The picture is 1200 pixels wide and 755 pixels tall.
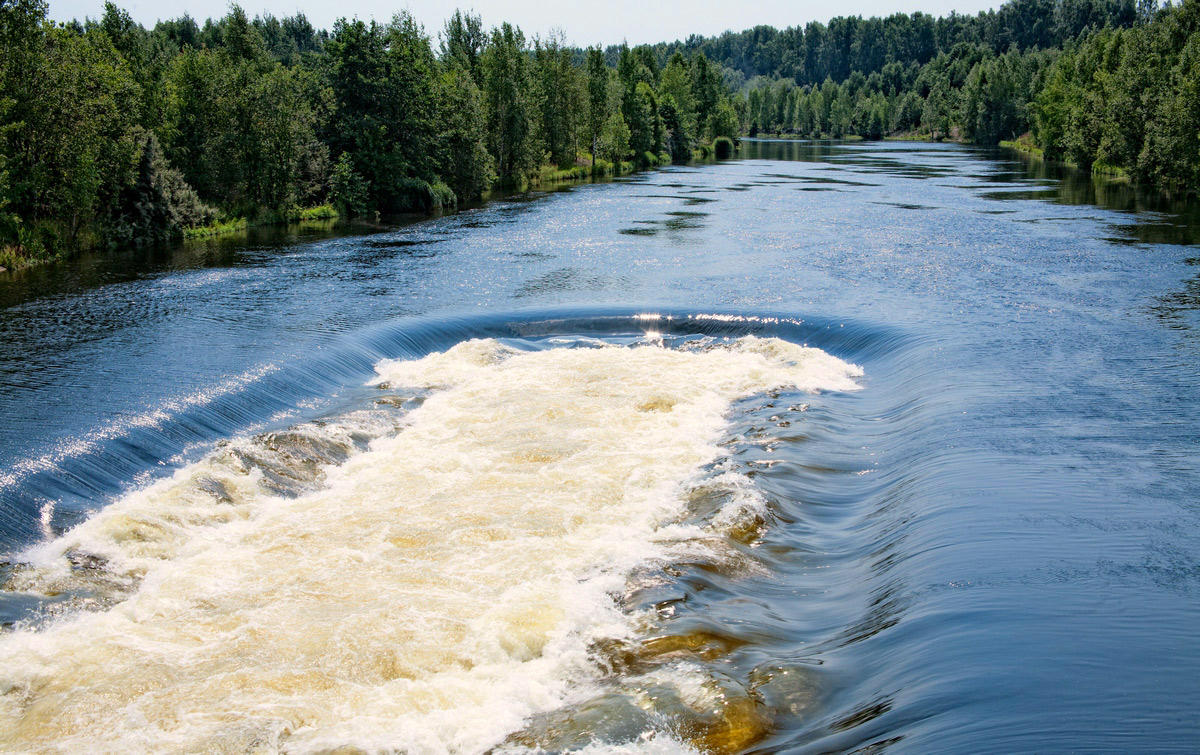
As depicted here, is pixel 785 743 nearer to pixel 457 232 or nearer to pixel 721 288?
pixel 721 288

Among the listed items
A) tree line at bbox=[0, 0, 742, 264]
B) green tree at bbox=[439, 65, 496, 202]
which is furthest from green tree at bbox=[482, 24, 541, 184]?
green tree at bbox=[439, 65, 496, 202]

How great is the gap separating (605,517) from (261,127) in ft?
133

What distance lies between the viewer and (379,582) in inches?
441

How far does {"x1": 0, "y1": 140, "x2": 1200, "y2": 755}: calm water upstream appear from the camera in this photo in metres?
8.34

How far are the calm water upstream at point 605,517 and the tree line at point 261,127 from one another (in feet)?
28.1

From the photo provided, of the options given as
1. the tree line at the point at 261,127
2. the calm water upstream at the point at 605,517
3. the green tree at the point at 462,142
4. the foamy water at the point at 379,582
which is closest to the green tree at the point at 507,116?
the tree line at the point at 261,127

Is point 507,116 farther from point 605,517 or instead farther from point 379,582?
point 379,582

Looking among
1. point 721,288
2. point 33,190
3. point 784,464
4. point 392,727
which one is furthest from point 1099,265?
point 33,190

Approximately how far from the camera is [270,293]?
2789 centimetres

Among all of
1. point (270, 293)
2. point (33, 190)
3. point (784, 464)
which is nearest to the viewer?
point (784, 464)

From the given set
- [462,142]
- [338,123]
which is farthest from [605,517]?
[462,142]

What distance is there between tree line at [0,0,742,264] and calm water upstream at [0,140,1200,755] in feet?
28.1

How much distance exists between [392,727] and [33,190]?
3311 cm

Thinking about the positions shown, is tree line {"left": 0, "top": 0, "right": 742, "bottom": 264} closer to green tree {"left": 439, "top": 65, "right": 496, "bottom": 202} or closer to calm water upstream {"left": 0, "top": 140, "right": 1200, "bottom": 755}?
green tree {"left": 439, "top": 65, "right": 496, "bottom": 202}
